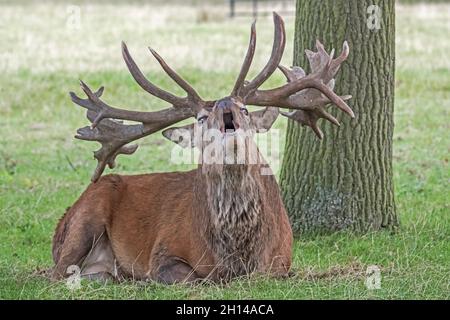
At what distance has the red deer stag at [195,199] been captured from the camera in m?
7.06

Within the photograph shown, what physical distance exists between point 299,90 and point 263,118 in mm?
317

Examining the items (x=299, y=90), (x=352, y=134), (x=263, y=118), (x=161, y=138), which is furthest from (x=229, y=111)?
(x=161, y=138)

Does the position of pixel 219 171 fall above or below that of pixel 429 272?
above

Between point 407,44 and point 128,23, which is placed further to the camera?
point 128,23

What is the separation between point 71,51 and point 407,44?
6.76 m

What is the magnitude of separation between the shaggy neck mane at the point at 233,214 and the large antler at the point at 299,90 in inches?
19.8

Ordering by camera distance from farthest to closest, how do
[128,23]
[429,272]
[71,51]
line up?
[128,23] → [71,51] → [429,272]

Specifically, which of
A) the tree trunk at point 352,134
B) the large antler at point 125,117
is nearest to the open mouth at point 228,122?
the large antler at point 125,117

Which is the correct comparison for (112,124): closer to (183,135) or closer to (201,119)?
(183,135)

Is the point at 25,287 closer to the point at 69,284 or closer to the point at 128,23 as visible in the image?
the point at 69,284

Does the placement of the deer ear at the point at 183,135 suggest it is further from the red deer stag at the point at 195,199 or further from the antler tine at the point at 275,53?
the antler tine at the point at 275,53

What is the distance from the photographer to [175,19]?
2780cm

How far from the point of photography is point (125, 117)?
739 cm

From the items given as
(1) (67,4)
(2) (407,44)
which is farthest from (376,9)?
(1) (67,4)
